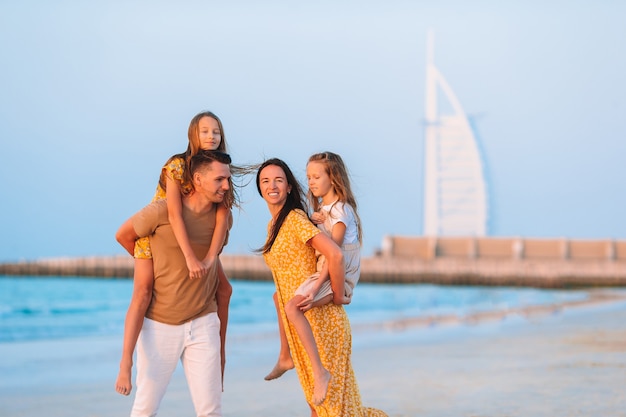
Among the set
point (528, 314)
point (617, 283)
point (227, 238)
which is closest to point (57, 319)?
point (528, 314)

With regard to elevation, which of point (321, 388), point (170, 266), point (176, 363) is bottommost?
point (321, 388)

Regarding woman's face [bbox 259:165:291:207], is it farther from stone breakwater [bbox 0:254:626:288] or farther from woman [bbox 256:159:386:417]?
stone breakwater [bbox 0:254:626:288]

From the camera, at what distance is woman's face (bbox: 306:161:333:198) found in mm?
4062

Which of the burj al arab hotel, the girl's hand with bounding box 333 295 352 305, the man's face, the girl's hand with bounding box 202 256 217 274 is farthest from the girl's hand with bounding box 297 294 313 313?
the burj al arab hotel

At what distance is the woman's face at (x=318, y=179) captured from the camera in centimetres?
406

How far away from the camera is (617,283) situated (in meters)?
38.4

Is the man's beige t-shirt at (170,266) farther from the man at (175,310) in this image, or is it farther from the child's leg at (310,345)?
the child's leg at (310,345)

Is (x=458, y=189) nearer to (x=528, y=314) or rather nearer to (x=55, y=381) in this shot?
(x=528, y=314)

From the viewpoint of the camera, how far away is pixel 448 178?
237 feet

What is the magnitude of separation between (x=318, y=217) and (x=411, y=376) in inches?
149

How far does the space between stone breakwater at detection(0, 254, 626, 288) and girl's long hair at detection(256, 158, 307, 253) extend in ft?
111

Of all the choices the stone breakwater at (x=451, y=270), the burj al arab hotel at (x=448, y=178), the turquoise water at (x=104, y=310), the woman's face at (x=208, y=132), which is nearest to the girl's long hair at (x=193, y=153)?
the woman's face at (x=208, y=132)

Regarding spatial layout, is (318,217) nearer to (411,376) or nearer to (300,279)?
(300,279)

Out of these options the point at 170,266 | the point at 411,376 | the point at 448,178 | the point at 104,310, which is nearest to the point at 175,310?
the point at 170,266
